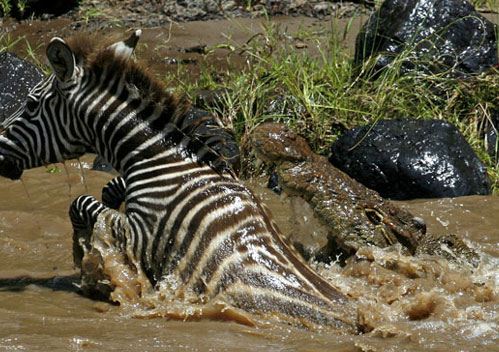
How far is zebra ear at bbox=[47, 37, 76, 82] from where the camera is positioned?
21.7 feet

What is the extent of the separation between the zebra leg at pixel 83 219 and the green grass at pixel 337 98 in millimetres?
3471

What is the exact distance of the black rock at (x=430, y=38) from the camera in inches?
445

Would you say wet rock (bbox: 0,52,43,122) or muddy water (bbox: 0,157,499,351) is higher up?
wet rock (bbox: 0,52,43,122)

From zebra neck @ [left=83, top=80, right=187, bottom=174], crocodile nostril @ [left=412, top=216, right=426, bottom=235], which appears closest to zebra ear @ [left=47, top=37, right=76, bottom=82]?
zebra neck @ [left=83, top=80, right=187, bottom=174]

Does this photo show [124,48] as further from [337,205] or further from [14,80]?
[14,80]

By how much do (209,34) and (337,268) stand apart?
289 inches

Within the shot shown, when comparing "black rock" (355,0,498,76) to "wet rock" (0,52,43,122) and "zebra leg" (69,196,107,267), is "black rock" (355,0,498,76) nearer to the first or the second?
"wet rock" (0,52,43,122)

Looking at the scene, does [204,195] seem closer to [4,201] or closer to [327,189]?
[327,189]

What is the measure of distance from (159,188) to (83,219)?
72cm

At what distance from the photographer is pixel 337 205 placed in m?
7.16

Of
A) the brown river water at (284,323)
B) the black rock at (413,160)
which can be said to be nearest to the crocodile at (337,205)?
the brown river water at (284,323)

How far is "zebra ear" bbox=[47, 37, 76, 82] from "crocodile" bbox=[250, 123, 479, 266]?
1.30 meters

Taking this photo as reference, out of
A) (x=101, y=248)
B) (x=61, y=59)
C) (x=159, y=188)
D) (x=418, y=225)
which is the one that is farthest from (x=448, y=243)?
(x=61, y=59)

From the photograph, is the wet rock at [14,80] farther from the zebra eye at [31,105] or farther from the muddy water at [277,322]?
the zebra eye at [31,105]
